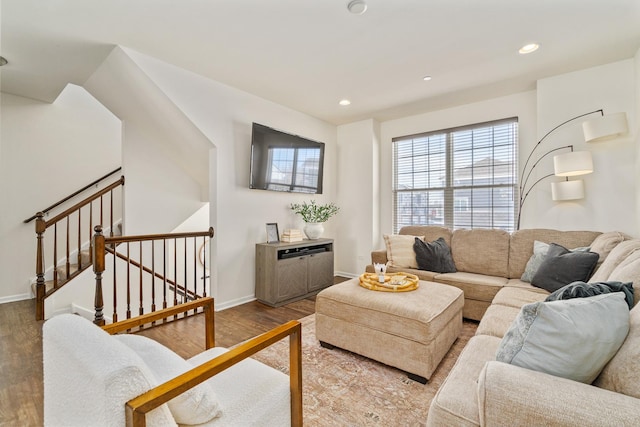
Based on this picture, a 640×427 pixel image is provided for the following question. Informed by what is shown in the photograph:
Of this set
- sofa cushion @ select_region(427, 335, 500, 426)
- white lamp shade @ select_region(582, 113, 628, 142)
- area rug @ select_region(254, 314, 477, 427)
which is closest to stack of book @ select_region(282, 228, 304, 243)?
area rug @ select_region(254, 314, 477, 427)

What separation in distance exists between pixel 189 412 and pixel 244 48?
108 inches

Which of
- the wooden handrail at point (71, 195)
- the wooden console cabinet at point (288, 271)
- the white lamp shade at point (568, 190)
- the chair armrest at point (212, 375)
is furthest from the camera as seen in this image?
the wooden handrail at point (71, 195)

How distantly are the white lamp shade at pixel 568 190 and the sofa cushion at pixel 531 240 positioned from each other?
370 millimetres

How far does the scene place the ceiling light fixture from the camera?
203cm

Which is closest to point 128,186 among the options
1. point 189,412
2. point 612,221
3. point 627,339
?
point 189,412

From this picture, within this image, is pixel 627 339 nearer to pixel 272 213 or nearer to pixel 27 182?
pixel 272 213

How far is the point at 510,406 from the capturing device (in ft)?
2.93

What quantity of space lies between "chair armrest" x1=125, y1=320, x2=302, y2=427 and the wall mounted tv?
8.56 ft

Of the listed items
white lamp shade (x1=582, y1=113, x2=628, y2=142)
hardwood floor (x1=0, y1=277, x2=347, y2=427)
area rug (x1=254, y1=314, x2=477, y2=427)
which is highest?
white lamp shade (x1=582, y1=113, x2=628, y2=142)

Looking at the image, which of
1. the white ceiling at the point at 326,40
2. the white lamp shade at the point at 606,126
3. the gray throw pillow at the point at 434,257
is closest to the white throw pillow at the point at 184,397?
the white ceiling at the point at 326,40

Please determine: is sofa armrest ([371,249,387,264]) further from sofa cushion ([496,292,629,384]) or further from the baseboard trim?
the baseboard trim

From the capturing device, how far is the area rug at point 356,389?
5.23 feet

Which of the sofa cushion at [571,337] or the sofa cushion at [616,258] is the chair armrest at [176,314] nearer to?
the sofa cushion at [571,337]

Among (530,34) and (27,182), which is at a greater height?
(530,34)
